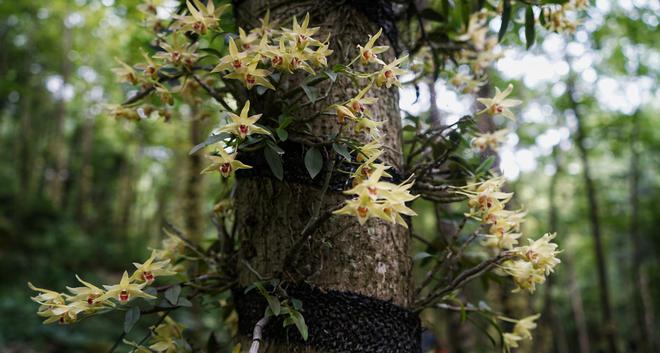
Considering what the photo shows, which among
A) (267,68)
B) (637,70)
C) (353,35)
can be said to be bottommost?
(267,68)

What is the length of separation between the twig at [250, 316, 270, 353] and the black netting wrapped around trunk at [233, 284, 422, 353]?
0.05m

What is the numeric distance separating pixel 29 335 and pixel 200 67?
717 centimetres

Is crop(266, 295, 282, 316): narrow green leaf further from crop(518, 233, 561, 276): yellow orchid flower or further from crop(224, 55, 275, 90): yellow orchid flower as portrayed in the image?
crop(518, 233, 561, 276): yellow orchid flower

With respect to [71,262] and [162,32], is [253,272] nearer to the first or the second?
[162,32]

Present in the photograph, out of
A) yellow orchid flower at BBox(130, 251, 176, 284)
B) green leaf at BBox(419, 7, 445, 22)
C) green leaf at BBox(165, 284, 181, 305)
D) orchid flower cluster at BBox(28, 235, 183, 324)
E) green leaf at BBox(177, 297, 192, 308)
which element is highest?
green leaf at BBox(419, 7, 445, 22)

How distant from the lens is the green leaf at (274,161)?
1128mm

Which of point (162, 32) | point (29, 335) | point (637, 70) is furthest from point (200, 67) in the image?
point (637, 70)

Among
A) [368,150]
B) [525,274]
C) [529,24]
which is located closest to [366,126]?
[368,150]

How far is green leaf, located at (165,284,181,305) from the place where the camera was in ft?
4.00

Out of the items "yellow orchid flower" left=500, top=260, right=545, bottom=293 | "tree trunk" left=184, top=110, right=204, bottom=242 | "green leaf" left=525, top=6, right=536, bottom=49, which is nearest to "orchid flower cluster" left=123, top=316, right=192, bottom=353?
"yellow orchid flower" left=500, top=260, right=545, bottom=293

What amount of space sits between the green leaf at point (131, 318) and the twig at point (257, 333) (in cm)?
26

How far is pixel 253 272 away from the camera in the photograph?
1.21m

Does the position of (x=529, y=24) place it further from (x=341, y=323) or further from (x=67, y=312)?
(x=67, y=312)

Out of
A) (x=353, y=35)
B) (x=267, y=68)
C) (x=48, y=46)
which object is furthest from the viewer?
(x=48, y=46)
